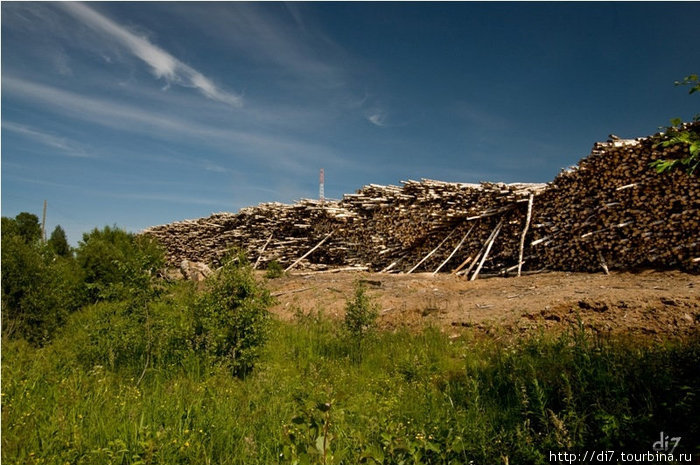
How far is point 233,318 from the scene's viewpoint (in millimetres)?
5637

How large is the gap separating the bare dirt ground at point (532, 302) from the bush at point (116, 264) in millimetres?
2669

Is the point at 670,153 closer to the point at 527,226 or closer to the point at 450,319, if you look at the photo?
the point at 527,226

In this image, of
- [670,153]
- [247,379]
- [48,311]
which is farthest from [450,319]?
[48,311]

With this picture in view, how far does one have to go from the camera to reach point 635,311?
6070mm

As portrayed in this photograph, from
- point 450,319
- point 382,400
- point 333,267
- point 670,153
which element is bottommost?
point 382,400

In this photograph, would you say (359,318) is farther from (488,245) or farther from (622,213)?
(622,213)

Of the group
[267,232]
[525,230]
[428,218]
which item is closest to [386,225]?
[428,218]

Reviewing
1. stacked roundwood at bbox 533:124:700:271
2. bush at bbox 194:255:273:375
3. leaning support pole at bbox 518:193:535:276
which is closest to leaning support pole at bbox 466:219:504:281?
leaning support pole at bbox 518:193:535:276

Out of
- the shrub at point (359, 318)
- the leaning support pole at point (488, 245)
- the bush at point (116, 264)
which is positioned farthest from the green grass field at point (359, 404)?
the leaning support pole at point (488, 245)

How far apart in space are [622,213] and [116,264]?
13.2 m

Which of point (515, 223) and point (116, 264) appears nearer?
point (116, 264)

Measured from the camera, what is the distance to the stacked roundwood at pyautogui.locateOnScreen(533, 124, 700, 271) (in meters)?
8.60

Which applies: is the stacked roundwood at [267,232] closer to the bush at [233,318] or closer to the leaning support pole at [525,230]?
the leaning support pole at [525,230]

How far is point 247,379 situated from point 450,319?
4138mm
